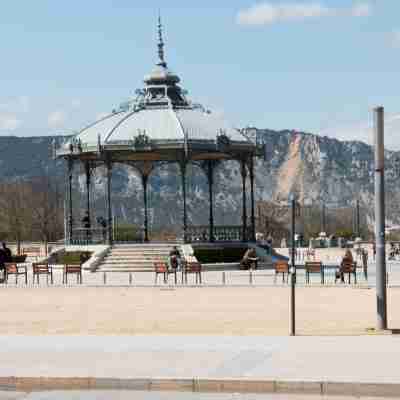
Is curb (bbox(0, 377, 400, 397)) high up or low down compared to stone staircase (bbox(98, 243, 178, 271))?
down

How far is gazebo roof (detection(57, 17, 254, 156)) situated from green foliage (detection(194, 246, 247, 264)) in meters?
4.92

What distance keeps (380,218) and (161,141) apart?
31474mm

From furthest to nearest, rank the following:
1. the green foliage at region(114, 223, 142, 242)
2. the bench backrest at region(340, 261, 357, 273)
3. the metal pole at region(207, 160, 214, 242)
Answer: the green foliage at region(114, 223, 142, 242) → the metal pole at region(207, 160, 214, 242) → the bench backrest at region(340, 261, 357, 273)

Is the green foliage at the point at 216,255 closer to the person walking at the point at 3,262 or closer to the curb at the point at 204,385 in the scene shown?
the person walking at the point at 3,262

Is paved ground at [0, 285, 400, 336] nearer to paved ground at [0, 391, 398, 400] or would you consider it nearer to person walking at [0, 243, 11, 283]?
person walking at [0, 243, 11, 283]

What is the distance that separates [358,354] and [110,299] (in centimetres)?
1622

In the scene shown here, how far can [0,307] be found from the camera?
2948cm

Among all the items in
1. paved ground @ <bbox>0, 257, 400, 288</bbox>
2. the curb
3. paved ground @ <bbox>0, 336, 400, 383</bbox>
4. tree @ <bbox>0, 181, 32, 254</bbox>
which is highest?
tree @ <bbox>0, 181, 32, 254</bbox>

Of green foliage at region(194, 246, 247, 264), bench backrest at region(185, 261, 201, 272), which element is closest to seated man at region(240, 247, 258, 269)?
green foliage at region(194, 246, 247, 264)

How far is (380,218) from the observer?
2148 cm

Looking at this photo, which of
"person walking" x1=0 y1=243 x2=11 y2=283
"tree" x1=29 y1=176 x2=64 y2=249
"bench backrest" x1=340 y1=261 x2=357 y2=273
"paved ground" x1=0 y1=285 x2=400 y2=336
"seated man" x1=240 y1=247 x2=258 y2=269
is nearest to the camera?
"paved ground" x1=0 y1=285 x2=400 y2=336

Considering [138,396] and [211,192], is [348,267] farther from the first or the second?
[138,396]

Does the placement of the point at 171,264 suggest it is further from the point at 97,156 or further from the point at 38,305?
the point at 38,305

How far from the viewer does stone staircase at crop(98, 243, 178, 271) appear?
49875mm
